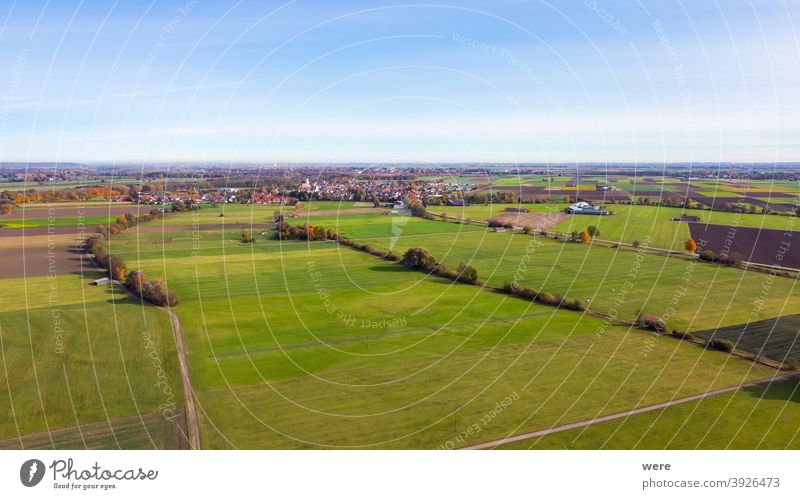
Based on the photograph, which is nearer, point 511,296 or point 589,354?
point 589,354

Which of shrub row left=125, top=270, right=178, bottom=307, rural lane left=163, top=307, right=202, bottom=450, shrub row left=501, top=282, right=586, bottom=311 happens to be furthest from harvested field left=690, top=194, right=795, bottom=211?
rural lane left=163, top=307, right=202, bottom=450

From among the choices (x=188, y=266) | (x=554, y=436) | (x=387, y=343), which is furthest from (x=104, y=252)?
(x=554, y=436)

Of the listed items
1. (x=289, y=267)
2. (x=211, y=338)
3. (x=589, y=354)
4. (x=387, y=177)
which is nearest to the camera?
(x=589, y=354)

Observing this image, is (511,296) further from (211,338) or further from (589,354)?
(211,338)

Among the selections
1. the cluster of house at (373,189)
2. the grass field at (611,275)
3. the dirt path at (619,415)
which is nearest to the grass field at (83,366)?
the dirt path at (619,415)

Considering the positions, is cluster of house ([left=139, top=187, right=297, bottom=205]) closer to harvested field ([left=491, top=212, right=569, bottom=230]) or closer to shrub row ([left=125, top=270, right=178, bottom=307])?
harvested field ([left=491, top=212, right=569, bottom=230])

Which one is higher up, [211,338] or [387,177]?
[387,177]
